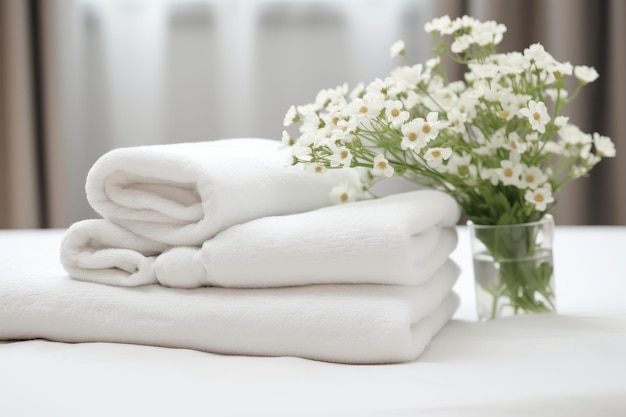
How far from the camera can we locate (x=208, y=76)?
2.96 meters

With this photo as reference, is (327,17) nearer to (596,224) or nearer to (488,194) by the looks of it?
(596,224)

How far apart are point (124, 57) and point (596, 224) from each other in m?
1.76

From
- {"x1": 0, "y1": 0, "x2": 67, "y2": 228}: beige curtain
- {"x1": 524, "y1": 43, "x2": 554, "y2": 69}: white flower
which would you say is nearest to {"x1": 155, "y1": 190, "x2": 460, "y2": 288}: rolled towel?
{"x1": 524, "y1": 43, "x2": 554, "y2": 69}: white flower

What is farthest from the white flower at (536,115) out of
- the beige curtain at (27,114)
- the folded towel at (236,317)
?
the beige curtain at (27,114)

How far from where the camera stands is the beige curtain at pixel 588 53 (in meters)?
2.78

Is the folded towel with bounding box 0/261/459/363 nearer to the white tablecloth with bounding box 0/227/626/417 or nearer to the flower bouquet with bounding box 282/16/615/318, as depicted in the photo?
the white tablecloth with bounding box 0/227/626/417

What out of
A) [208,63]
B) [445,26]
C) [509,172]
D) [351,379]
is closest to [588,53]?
[208,63]

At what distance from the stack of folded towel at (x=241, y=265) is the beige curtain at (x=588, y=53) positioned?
1.94 meters

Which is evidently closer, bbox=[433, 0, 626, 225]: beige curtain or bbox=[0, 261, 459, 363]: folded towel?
bbox=[0, 261, 459, 363]: folded towel

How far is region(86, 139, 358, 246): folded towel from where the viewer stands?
3.08ft

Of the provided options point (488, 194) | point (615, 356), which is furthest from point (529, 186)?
point (615, 356)

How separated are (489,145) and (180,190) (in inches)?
15.5

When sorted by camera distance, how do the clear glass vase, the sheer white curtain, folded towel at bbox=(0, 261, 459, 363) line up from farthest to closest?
the sheer white curtain → the clear glass vase → folded towel at bbox=(0, 261, 459, 363)

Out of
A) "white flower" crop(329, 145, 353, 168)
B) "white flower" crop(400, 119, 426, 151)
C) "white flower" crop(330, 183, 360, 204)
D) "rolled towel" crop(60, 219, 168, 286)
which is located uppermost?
"white flower" crop(400, 119, 426, 151)
